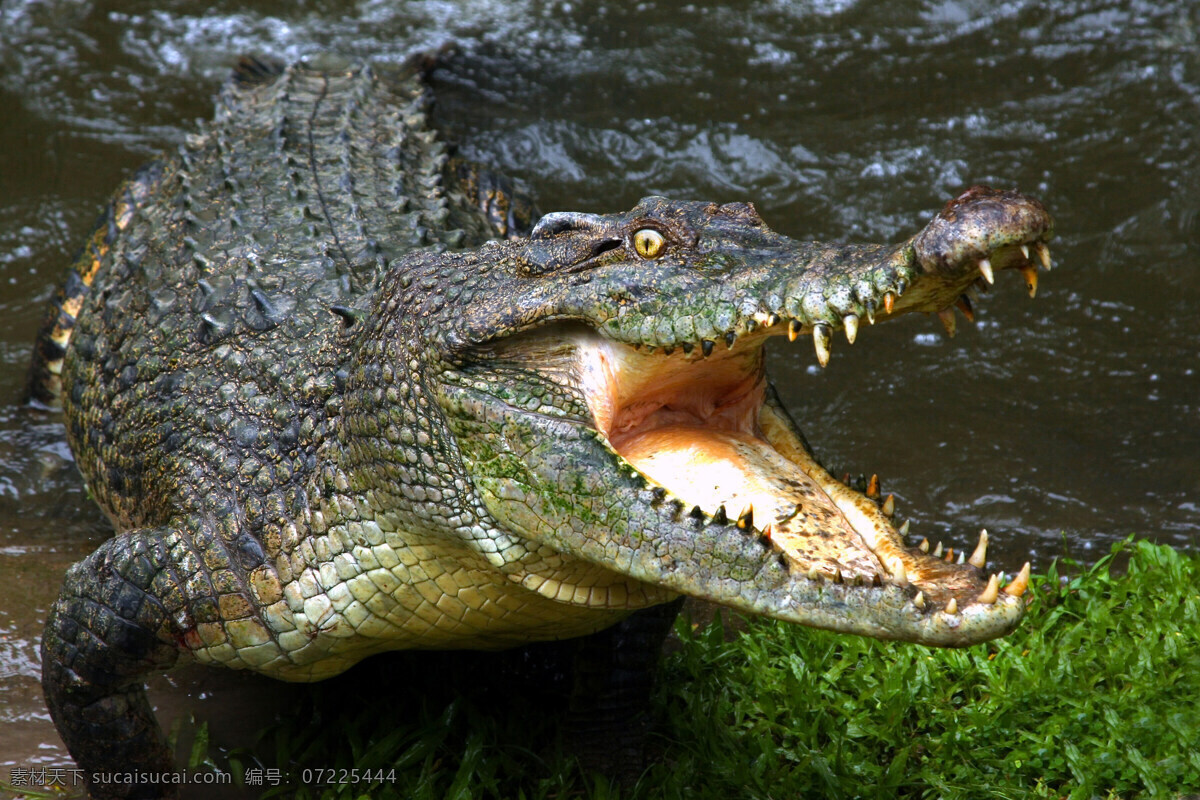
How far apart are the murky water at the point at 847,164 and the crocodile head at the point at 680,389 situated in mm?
1662

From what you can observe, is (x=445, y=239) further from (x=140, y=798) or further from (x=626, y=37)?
(x=626, y=37)

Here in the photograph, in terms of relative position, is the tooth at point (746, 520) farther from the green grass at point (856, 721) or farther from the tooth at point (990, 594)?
the green grass at point (856, 721)

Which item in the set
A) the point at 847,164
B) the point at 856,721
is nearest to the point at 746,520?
the point at 856,721

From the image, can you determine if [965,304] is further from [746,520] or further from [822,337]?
[746,520]

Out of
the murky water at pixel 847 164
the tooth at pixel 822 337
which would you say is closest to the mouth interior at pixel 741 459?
the tooth at pixel 822 337

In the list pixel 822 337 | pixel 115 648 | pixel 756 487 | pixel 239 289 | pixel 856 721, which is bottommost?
pixel 856 721

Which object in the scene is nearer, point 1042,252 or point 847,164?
point 1042,252

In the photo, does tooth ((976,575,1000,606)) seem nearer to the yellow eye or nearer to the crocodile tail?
the yellow eye

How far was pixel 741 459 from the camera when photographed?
270 cm

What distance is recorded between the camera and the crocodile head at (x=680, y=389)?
7.09 ft

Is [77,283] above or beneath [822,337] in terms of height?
beneath

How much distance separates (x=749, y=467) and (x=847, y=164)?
13.6 ft

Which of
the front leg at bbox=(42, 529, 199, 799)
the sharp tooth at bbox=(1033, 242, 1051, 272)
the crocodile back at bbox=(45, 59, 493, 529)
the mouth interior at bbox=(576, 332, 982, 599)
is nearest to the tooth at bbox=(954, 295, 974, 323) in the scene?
the sharp tooth at bbox=(1033, 242, 1051, 272)

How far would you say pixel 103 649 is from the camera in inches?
118
